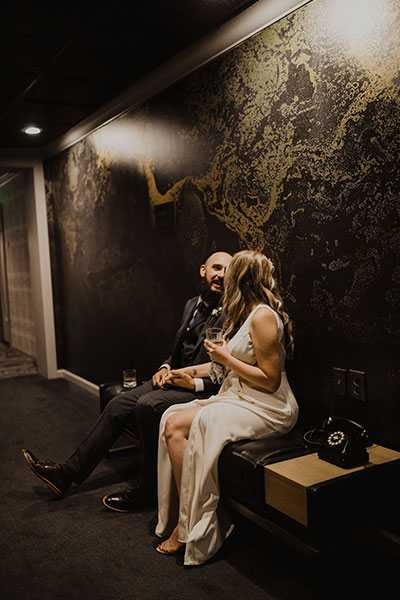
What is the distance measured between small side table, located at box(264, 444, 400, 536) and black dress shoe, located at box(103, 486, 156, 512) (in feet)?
3.45

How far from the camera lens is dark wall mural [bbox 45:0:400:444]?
2.56 metres

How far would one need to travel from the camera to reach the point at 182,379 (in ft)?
11.0

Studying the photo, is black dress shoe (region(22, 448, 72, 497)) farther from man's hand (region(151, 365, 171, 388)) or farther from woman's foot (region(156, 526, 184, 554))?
woman's foot (region(156, 526, 184, 554))

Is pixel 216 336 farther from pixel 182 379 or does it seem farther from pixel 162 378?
pixel 162 378

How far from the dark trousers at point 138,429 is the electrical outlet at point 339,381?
86cm

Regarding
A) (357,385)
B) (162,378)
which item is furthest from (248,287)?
(162,378)

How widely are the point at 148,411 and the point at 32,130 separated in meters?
3.88

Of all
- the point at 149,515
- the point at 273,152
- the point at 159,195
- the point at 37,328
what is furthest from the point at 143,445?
the point at 37,328

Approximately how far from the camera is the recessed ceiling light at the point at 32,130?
19.0 ft

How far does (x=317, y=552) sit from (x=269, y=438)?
1.98 ft

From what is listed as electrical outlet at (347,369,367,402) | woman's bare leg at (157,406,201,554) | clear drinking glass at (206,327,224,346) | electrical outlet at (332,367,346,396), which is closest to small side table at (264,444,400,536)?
electrical outlet at (347,369,367,402)

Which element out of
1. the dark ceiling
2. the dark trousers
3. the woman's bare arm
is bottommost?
the dark trousers

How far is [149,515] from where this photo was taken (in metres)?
3.13

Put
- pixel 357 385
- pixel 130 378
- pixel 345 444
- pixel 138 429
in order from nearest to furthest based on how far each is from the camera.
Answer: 1. pixel 345 444
2. pixel 357 385
3. pixel 138 429
4. pixel 130 378
